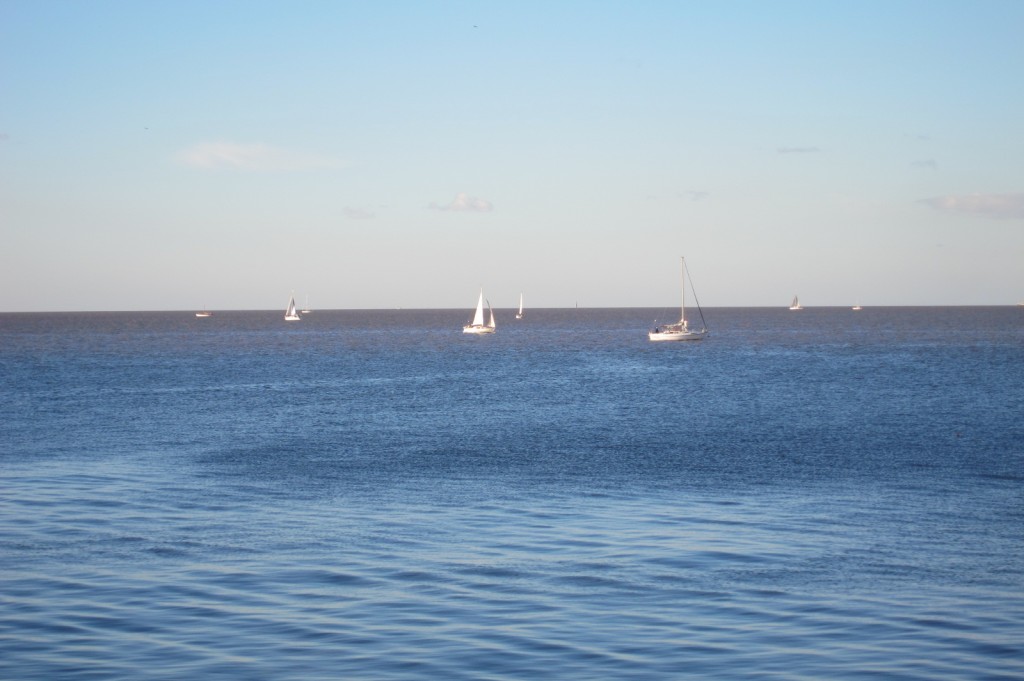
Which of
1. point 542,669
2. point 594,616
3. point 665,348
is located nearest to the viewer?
point 542,669

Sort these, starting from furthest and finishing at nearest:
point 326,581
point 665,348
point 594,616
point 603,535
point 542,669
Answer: point 665,348
point 603,535
point 326,581
point 594,616
point 542,669

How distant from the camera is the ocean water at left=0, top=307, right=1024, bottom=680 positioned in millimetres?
17625

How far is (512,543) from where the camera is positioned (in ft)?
83.5

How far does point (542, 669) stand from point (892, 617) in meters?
6.73

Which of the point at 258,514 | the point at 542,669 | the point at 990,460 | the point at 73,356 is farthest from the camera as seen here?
the point at 73,356

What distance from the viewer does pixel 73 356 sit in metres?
125

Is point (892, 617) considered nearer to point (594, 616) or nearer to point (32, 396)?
point (594, 616)

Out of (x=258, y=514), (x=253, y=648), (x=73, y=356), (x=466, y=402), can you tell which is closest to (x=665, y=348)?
(x=73, y=356)

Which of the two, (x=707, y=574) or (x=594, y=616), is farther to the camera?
(x=707, y=574)

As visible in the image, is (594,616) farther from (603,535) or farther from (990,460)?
(990,460)

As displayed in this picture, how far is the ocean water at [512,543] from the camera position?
17.6 metres

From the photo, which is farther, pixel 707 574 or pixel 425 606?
pixel 707 574

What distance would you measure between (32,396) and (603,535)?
5415 cm

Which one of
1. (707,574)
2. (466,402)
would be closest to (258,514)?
(707,574)
